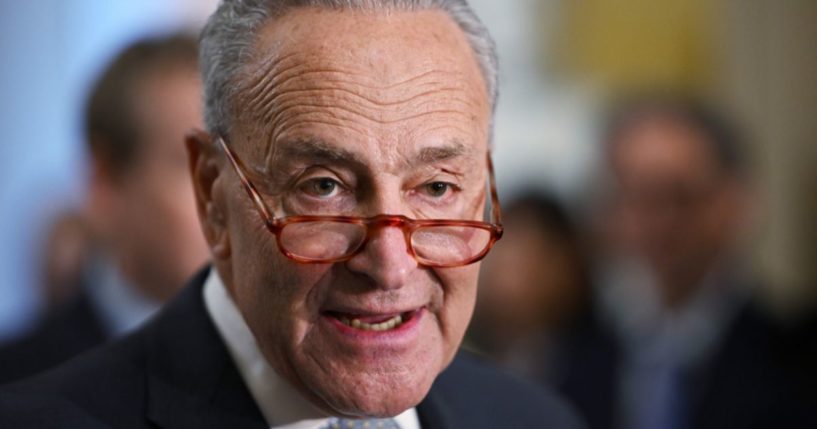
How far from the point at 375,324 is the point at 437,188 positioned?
0.27 meters

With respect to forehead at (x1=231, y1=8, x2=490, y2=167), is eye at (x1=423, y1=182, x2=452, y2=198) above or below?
below

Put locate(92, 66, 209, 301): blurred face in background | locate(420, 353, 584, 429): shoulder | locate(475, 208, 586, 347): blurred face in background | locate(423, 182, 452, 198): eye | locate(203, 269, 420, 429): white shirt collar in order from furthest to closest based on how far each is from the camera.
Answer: locate(475, 208, 586, 347): blurred face in background → locate(92, 66, 209, 301): blurred face in background → locate(420, 353, 584, 429): shoulder → locate(203, 269, 420, 429): white shirt collar → locate(423, 182, 452, 198): eye

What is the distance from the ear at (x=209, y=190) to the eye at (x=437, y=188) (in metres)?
0.39

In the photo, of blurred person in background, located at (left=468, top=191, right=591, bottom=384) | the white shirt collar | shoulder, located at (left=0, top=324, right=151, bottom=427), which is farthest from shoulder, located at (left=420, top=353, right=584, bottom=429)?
blurred person in background, located at (left=468, top=191, right=591, bottom=384)

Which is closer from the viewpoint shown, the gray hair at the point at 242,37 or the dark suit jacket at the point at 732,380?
the gray hair at the point at 242,37

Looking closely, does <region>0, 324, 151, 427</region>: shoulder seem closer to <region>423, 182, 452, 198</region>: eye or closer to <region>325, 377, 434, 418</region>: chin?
<region>325, 377, 434, 418</region>: chin

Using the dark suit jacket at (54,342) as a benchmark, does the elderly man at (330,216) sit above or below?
above

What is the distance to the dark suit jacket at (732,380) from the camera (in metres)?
4.33

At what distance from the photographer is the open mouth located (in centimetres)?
227

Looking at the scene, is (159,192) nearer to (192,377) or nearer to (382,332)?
(192,377)

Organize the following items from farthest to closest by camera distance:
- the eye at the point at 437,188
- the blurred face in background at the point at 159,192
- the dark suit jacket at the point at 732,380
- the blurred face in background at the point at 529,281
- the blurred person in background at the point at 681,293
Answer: the blurred face in background at the point at 529,281, the blurred person in background at the point at 681,293, the dark suit jacket at the point at 732,380, the blurred face in background at the point at 159,192, the eye at the point at 437,188

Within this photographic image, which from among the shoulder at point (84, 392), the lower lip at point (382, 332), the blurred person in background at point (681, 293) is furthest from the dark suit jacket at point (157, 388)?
the blurred person in background at point (681, 293)

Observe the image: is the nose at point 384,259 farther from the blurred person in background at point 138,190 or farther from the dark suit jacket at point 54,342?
the dark suit jacket at point 54,342

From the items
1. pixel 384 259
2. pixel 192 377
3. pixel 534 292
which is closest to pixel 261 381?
pixel 192 377
